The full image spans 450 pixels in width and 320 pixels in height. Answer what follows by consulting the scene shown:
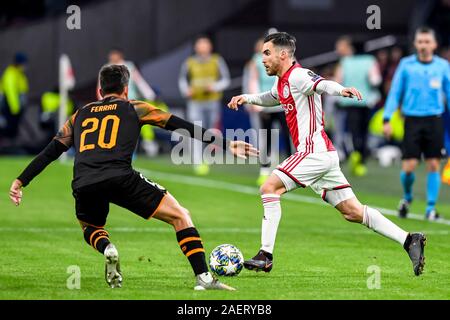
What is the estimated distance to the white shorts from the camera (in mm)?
10406

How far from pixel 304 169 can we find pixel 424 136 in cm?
506

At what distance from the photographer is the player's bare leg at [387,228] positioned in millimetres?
10070

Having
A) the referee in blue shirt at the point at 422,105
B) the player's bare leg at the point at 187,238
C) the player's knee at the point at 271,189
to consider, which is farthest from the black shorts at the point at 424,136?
the player's bare leg at the point at 187,238

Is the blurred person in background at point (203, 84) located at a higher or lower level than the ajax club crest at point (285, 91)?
higher

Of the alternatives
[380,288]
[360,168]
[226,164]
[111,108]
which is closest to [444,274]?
[380,288]

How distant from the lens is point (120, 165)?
909 cm

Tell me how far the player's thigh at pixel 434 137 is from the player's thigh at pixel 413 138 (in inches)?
3.0

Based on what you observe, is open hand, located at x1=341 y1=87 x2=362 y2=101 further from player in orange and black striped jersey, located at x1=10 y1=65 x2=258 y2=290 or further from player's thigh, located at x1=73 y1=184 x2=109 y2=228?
player's thigh, located at x1=73 y1=184 x2=109 y2=228

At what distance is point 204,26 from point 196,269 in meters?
21.8

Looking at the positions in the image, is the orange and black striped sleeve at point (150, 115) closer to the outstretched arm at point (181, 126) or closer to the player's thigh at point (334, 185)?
the outstretched arm at point (181, 126)

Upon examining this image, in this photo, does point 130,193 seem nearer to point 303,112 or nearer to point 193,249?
point 193,249

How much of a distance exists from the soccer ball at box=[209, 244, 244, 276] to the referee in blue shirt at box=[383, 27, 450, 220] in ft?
17.9

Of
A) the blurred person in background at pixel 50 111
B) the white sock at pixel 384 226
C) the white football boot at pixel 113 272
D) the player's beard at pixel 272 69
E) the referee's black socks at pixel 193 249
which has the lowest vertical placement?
the white football boot at pixel 113 272

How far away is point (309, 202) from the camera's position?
17.7 meters
